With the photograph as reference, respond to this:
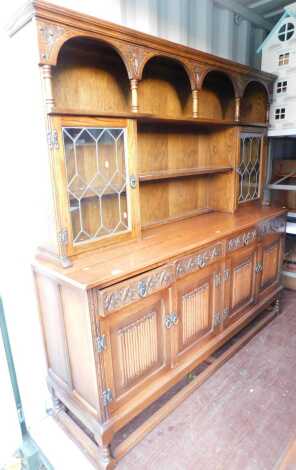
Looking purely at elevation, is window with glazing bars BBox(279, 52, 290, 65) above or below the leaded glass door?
above

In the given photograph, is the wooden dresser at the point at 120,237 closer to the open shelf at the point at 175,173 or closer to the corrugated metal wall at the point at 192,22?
the open shelf at the point at 175,173

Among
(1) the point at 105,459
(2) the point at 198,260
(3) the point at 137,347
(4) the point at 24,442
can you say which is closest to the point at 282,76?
(2) the point at 198,260

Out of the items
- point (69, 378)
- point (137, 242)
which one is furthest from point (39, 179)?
point (69, 378)

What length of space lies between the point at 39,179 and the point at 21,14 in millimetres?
644

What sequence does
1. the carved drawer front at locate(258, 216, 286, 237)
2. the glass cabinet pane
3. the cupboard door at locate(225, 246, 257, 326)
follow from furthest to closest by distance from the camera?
the carved drawer front at locate(258, 216, 286, 237)
the cupboard door at locate(225, 246, 257, 326)
the glass cabinet pane

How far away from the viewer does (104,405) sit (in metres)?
1.34

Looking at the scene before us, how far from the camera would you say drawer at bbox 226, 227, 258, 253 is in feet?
6.42

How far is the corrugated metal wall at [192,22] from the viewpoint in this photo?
1.74 m

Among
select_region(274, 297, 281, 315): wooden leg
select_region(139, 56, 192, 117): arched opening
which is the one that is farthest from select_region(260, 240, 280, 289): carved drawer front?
select_region(139, 56, 192, 117): arched opening

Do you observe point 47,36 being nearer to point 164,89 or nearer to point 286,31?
point 164,89

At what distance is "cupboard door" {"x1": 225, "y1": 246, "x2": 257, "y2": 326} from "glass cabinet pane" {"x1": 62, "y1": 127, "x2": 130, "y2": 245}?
2.78 ft

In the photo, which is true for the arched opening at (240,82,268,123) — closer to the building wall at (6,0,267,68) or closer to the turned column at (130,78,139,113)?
the building wall at (6,0,267,68)

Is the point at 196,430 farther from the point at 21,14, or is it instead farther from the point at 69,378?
the point at 21,14

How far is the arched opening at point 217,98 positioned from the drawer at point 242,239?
0.98 m
